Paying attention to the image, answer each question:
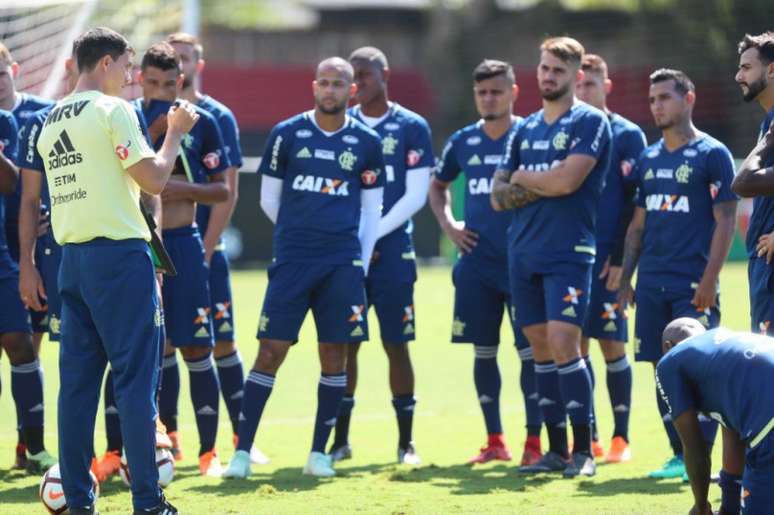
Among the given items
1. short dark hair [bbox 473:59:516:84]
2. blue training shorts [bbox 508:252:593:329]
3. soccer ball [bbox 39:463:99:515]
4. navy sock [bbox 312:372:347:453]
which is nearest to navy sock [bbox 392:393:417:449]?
navy sock [bbox 312:372:347:453]

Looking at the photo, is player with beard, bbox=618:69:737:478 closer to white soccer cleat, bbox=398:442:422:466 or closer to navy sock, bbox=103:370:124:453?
white soccer cleat, bbox=398:442:422:466

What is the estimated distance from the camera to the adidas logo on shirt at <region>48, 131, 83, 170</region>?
262 inches

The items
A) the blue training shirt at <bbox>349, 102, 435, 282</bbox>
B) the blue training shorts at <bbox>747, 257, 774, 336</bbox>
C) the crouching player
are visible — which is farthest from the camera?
the blue training shirt at <bbox>349, 102, 435, 282</bbox>

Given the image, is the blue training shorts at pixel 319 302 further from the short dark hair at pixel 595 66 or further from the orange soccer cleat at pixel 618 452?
the short dark hair at pixel 595 66

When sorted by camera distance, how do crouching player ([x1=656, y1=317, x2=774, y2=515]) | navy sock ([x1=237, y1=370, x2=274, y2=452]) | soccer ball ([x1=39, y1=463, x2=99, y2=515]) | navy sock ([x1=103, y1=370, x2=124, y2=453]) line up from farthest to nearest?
navy sock ([x1=237, y1=370, x2=274, y2=452]) → navy sock ([x1=103, y1=370, x2=124, y2=453]) → soccer ball ([x1=39, y1=463, x2=99, y2=515]) → crouching player ([x1=656, y1=317, x2=774, y2=515])

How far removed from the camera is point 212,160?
355 inches

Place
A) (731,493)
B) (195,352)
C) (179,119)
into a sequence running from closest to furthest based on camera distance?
(731,493)
(179,119)
(195,352)

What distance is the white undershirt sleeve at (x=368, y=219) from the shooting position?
9.09 meters

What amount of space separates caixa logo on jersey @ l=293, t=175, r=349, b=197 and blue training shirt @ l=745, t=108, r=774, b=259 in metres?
2.75

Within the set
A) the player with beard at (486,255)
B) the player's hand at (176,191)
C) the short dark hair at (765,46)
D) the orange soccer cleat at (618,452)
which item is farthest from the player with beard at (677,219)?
the player's hand at (176,191)

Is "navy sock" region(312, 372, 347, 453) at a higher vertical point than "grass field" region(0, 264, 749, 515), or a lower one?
higher

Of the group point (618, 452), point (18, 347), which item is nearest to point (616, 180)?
point (618, 452)

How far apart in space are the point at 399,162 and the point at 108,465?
3059 millimetres

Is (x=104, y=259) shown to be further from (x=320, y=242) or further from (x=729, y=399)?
(x=729, y=399)
